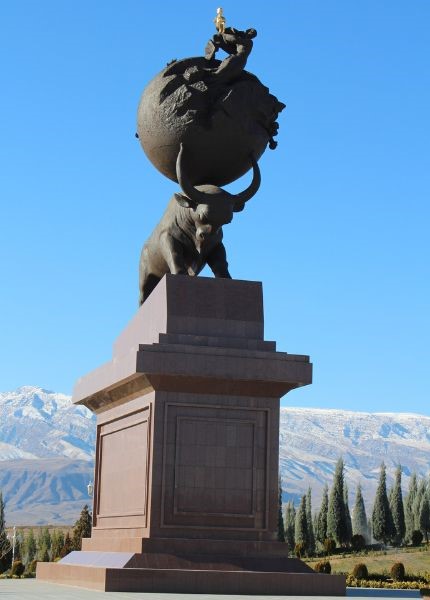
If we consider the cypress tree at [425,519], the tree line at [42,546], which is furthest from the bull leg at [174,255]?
the cypress tree at [425,519]

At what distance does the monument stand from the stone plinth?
23 millimetres

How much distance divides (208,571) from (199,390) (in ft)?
9.90

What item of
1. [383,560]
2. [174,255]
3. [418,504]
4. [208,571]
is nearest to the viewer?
[208,571]

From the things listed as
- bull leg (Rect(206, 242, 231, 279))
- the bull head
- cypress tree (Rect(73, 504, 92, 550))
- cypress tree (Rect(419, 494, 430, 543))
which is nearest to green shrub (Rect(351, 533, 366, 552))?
cypress tree (Rect(419, 494, 430, 543))

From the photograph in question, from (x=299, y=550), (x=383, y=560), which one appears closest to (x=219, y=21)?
(x=383, y=560)

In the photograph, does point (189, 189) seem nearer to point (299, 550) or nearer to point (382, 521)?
point (299, 550)

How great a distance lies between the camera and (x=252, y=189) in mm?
20422

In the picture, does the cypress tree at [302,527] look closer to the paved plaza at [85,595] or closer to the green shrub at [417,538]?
the green shrub at [417,538]

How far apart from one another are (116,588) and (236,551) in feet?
7.64

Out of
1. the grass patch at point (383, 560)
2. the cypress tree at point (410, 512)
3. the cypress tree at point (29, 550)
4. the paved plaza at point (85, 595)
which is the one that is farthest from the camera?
the cypress tree at point (29, 550)

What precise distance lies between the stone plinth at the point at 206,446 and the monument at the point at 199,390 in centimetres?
2

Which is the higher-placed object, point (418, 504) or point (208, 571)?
point (418, 504)

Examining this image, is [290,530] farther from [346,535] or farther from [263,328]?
[263,328]

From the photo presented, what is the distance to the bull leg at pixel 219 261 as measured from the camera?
2031 cm
